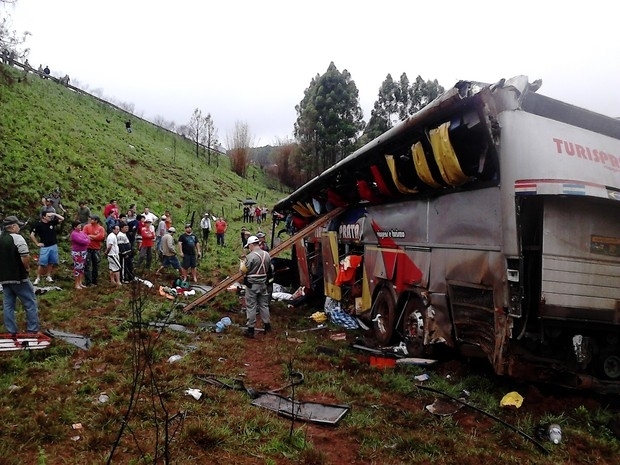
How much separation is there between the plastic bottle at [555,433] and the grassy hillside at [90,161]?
14.7m

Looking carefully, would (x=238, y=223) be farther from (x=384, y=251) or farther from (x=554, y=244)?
(x=554, y=244)

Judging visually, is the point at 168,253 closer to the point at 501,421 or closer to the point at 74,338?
the point at 74,338

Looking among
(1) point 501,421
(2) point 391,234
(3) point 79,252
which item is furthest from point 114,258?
(1) point 501,421

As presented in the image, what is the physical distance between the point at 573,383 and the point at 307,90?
3374cm

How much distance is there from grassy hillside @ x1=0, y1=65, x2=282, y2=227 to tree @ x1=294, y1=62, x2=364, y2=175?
6.48m

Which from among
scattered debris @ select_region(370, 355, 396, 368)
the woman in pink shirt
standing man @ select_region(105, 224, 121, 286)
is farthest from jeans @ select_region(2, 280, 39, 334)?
scattered debris @ select_region(370, 355, 396, 368)

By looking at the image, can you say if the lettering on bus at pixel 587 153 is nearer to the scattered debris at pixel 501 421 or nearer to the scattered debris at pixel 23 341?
the scattered debris at pixel 501 421

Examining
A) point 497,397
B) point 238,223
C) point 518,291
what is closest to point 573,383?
point 497,397

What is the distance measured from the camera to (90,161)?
72.3ft

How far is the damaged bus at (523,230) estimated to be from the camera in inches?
184

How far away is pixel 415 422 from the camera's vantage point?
4.45 metres

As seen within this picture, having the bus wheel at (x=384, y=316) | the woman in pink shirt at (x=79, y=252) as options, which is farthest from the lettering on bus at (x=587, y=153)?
the woman in pink shirt at (x=79, y=252)

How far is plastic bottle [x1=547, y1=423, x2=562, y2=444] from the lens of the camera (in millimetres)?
4141

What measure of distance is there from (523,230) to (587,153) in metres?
1.05
